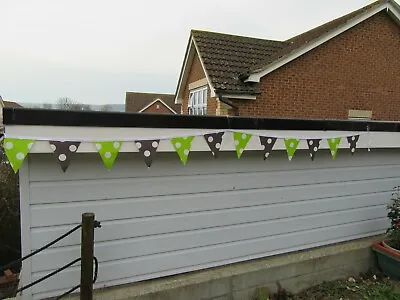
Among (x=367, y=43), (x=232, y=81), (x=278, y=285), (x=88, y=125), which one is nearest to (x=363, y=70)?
(x=367, y=43)

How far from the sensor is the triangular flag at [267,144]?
326cm

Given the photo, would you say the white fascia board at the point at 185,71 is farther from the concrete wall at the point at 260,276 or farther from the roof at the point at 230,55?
the concrete wall at the point at 260,276

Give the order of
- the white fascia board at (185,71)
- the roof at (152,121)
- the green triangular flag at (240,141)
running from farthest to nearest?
the white fascia board at (185,71), the green triangular flag at (240,141), the roof at (152,121)

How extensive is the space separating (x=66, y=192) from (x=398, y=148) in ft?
14.5

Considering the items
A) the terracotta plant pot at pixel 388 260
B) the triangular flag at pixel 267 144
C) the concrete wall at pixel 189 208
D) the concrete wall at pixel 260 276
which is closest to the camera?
the concrete wall at pixel 189 208

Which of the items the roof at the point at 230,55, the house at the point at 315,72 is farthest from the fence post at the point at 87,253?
the roof at the point at 230,55

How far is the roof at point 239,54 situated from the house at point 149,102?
87.9 feet

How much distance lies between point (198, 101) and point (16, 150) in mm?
11126

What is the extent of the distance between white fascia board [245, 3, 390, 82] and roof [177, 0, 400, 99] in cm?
5

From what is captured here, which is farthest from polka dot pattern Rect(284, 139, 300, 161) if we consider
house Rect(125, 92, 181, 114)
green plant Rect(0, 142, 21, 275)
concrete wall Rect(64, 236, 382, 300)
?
house Rect(125, 92, 181, 114)

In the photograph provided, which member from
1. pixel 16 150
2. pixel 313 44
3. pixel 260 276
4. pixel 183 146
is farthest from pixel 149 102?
pixel 16 150

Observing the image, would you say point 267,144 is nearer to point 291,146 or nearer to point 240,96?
point 291,146

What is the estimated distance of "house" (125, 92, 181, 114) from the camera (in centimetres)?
4028

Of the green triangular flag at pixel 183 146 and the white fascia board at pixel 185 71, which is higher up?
the white fascia board at pixel 185 71
